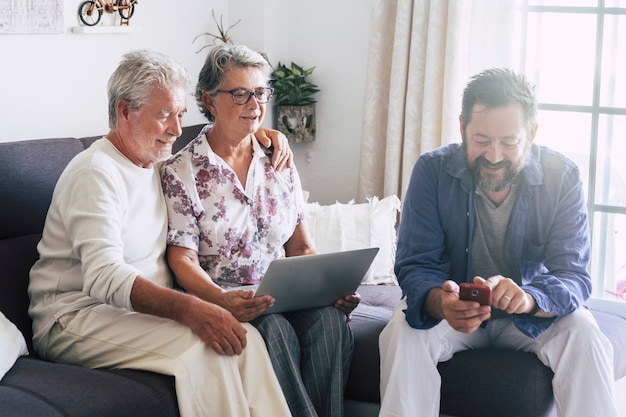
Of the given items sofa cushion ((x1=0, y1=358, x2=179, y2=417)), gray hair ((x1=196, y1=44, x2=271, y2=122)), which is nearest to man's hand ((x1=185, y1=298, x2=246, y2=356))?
sofa cushion ((x1=0, y1=358, x2=179, y2=417))

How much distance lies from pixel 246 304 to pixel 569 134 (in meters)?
1.99

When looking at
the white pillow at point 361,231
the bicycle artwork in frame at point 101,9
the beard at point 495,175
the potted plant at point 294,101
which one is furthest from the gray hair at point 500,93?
the potted plant at point 294,101

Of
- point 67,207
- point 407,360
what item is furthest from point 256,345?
point 67,207

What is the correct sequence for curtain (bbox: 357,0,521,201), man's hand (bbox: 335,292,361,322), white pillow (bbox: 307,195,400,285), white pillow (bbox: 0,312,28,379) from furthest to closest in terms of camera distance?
curtain (bbox: 357,0,521,201) → white pillow (bbox: 307,195,400,285) → man's hand (bbox: 335,292,361,322) → white pillow (bbox: 0,312,28,379)

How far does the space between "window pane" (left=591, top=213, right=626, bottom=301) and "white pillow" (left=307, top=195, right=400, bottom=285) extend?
943mm

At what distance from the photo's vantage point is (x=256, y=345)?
7.51 feet

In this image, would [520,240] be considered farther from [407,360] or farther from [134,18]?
[134,18]

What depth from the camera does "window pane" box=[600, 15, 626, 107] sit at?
362 centimetres

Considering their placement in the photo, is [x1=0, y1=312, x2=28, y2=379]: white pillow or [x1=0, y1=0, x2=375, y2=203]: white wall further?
[x1=0, y1=0, x2=375, y2=203]: white wall

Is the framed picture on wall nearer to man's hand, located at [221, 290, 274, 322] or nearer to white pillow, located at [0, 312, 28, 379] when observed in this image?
white pillow, located at [0, 312, 28, 379]

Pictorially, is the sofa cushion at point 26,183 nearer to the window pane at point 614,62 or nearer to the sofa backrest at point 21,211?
the sofa backrest at point 21,211

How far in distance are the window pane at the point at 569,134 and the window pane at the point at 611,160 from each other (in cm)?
5

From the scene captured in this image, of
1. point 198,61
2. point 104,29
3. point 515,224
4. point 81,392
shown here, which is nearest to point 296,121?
point 198,61

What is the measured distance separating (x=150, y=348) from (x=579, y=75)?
231cm
